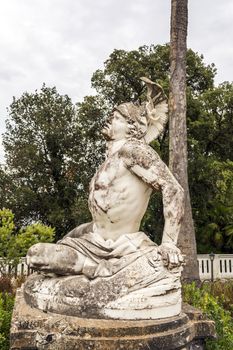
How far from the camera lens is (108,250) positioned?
3.12 meters

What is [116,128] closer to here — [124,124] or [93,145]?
[124,124]

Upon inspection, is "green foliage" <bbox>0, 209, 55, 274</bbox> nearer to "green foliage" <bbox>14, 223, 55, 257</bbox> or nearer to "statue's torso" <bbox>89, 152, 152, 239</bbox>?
"green foliage" <bbox>14, 223, 55, 257</bbox>

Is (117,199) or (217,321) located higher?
(117,199)

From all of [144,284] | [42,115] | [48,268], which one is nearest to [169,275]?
[144,284]

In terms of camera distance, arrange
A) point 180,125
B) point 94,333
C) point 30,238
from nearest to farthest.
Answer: point 94,333 < point 180,125 < point 30,238

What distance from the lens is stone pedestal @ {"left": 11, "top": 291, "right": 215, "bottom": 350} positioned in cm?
247

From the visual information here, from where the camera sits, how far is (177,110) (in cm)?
936

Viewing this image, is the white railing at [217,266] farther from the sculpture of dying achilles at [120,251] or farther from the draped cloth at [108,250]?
the draped cloth at [108,250]

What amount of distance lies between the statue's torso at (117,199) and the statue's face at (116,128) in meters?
0.21

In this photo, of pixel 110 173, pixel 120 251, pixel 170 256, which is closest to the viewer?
pixel 170 256

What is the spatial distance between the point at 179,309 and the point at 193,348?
0.31m

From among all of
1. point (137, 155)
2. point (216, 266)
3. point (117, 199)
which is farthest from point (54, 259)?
point (216, 266)

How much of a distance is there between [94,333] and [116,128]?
154 centimetres

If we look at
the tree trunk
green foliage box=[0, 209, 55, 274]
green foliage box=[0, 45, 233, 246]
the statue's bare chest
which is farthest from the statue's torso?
green foliage box=[0, 45, 233, 246]
